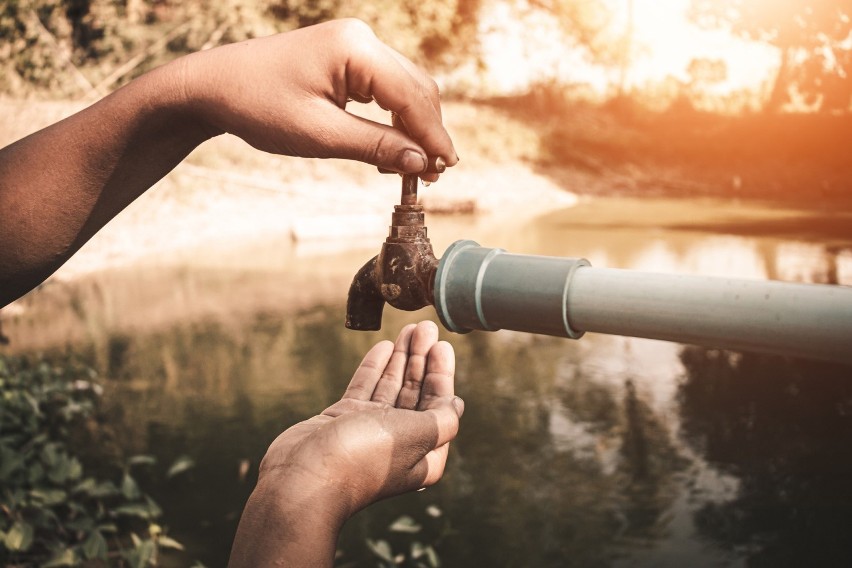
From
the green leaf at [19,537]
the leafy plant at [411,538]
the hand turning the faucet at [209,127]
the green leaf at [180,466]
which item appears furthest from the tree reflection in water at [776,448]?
the hand turning the faucet at [209,127]

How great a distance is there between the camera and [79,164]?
55.6 inches

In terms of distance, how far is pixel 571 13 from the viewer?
17062 mm

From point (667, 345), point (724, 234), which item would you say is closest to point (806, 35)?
point (724, 234)

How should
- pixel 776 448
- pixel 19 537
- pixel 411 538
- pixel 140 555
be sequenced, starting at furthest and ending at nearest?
pixel 776 448 < pixel 411 538 < pixel 140 555 < pixel 19 537

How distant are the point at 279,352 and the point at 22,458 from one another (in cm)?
263

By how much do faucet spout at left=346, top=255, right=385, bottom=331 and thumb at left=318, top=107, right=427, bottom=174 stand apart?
0.28 meters

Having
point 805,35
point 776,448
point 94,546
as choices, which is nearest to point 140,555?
point 94,546

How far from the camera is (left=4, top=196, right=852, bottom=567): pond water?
11.0ft

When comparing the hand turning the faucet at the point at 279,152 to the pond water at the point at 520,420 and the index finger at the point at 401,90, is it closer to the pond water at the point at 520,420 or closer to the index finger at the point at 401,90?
the index finger at the point at 401,90

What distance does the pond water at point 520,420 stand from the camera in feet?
11.0

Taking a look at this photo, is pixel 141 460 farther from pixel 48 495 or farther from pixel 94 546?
pixel 94 546

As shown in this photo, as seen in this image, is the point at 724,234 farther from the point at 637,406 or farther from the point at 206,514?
the point at 206,514

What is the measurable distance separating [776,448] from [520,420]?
1.34m

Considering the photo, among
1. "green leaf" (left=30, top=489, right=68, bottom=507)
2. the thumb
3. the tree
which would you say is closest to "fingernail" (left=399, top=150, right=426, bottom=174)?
the thumb
